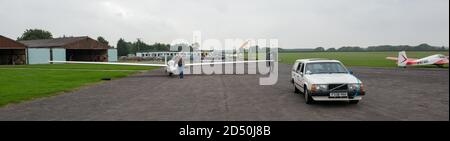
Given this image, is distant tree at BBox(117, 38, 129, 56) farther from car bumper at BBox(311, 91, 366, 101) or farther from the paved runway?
car bumper at BBox(311, 91, 366, 101)

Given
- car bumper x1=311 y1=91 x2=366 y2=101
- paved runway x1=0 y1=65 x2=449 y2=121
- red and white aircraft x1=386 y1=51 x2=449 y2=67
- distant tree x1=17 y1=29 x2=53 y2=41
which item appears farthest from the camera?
distant tree x1=17 y1=29 x2=53 y2=41

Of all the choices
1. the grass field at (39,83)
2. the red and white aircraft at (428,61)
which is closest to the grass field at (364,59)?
the red and white aircraft at (428,61)

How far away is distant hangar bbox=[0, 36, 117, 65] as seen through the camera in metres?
49.5

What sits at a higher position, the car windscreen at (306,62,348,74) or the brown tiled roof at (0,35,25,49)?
the brown tiled roof at (0,35,25,49)

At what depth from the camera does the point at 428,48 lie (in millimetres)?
147625

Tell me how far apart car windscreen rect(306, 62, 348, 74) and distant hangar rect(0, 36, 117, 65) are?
157ft

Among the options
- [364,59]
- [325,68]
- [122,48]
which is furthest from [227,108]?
[122,48]

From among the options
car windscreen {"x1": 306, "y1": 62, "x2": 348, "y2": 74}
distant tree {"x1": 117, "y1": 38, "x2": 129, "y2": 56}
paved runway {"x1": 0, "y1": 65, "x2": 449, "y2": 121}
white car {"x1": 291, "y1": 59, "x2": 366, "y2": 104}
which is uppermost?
distant tree {"x1": 117, "y1": 38, "x2": 129, "y2": 56}

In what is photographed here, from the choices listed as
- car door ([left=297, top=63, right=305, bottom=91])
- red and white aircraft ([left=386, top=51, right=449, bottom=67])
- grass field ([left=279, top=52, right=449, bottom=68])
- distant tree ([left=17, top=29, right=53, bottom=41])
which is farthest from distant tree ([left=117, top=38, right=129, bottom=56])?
car door ([left=297, top=63, right=305, bottom=91])

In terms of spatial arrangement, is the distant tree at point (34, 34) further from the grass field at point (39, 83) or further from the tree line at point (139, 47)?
the grass field at point (39, 83)

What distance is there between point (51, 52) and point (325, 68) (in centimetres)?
5446

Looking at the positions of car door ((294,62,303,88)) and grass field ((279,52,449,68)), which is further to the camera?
grass field ((279,52,449,68))

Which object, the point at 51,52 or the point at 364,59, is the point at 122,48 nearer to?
the point at 51,52
